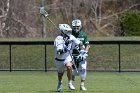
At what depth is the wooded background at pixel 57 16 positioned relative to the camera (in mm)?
46625

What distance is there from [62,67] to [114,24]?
3123cm

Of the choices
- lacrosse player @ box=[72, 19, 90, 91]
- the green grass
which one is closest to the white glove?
lacrosse player @ box=[72, 19, 90, 91]

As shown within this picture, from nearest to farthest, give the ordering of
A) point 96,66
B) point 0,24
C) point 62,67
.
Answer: point 62,67 → point 96,66 → point 0,24

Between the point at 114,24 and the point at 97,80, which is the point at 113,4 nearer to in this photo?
the point at 114,24

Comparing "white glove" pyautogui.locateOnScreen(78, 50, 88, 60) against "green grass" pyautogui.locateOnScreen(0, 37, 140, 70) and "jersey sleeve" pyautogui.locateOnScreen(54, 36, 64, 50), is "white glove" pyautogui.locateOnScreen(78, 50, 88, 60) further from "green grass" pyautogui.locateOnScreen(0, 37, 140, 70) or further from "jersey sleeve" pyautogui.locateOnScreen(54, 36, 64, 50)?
"green grass" pyautogui.locateOnScreen(0, 37, 140, 70)

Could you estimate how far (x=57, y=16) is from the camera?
49.1 meters

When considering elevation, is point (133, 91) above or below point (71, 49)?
below

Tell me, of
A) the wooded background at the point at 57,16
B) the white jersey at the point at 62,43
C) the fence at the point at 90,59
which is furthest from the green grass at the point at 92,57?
the white jersey at the point at 62,43

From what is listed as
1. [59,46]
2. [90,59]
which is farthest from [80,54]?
[90,59]

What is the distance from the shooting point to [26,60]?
1340 inches

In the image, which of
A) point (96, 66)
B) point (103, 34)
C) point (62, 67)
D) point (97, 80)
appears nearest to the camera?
point (62, 67)

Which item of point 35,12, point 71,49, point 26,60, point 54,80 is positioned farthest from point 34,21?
point 71,49

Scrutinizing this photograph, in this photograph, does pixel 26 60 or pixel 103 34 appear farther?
pixel 103 34

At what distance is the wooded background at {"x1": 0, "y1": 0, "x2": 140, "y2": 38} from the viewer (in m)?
46.6
